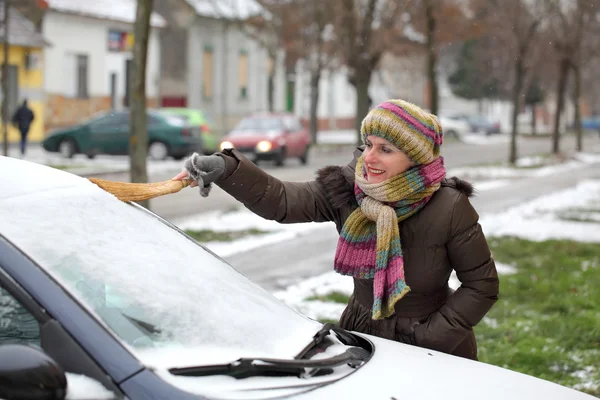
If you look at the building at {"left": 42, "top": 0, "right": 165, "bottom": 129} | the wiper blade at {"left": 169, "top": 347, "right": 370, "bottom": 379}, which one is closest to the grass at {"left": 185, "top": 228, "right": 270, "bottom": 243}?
the wiper blade at {"left": 169, "top": 347, "right": 370, "bottom": 379}

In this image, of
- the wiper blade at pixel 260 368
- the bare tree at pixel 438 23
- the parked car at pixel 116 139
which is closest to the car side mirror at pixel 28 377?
the wiper blade at pixel 260 368

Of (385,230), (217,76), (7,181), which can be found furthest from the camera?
(217,76)

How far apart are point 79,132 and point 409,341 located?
2531 centimetres

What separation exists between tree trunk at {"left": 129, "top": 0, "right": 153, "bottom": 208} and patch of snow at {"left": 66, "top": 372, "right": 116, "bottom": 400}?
1045 centimetres

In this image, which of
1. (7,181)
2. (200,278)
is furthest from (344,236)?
(7,181)

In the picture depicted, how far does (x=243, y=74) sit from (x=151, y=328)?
48344 millimetres

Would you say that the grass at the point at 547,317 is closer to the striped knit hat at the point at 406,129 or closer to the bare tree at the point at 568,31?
the striped knit hat at the point at 406,129

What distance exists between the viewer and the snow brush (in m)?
3.17

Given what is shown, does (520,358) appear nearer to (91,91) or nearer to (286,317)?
(286,317)

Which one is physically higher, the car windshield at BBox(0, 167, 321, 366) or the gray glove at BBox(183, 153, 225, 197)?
the gray glove at BBox(183, 153, 225, 197)

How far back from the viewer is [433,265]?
3633 millimetres

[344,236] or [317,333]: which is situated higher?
[344,236]

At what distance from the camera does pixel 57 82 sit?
122ft

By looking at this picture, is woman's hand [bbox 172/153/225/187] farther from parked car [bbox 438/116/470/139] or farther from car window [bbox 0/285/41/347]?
parked car [bbox 438/116/470/139]
